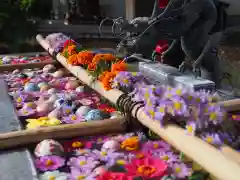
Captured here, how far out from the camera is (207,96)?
1.35 m

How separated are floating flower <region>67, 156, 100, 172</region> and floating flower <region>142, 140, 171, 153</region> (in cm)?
22

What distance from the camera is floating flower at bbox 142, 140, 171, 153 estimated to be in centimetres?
155

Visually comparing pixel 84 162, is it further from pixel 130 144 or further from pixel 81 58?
pixel 81 58

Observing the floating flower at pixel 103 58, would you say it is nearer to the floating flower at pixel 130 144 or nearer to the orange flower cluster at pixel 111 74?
the orange flower cluster at pixel 111 74

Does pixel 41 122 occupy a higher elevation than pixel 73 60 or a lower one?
lower

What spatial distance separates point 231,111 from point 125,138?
52 cm

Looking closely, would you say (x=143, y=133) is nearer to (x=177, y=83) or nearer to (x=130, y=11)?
(x=177, y=83)

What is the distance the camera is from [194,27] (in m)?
2.01

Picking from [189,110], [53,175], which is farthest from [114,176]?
[189,110]

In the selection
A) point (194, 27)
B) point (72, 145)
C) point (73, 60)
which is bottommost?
point (72, 145)

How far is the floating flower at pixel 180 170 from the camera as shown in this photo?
1.33 metres

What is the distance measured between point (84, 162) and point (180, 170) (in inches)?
14.3

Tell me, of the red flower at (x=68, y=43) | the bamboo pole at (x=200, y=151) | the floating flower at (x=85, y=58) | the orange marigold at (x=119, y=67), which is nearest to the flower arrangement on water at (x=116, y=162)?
the bamboo pole at (x=200, y=151)

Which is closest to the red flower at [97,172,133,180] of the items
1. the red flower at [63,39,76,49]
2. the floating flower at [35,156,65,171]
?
the floating flower at [35,156,65,171]
